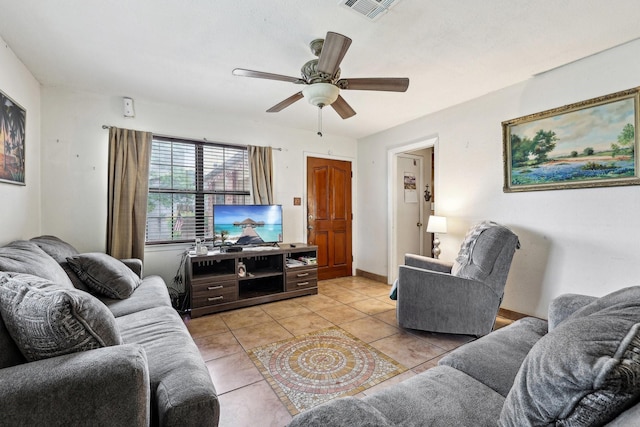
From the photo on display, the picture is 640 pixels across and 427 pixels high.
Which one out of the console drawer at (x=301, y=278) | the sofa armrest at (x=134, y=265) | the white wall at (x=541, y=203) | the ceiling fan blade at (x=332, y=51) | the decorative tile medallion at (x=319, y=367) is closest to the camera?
the ceiling fan blade at (x=332, y=51)

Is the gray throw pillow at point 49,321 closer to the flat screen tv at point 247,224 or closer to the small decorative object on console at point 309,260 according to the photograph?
the flat screen tv at point 247,224

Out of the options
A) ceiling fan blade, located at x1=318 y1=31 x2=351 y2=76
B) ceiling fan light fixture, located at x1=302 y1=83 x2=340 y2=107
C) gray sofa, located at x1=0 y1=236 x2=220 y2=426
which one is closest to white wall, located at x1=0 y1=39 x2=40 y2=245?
gray sofa, located at x1=0 y1=236 x2=220 y2=426

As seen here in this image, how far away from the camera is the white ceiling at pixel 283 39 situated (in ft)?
5.90

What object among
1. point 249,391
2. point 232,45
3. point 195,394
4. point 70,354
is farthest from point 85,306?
point 232,45

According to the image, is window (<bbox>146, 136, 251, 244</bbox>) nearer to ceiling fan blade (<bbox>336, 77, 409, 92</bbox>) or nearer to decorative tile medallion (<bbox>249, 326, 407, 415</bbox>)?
decorative tile medallion (<bbox>249, 326, 407, 415</bbox>)

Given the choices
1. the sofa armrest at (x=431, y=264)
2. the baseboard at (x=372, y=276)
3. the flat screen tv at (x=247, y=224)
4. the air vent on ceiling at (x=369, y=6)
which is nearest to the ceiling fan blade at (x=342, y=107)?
the air vent on ceiling at (x=369, y=6)

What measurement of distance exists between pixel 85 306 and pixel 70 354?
0.51 feet

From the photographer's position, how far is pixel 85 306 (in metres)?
1.01

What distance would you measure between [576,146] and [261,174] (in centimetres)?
344

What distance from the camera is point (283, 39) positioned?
2.10 meters

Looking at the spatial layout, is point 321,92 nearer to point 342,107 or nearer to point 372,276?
point 342,107

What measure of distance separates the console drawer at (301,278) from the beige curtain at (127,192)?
5.73ft

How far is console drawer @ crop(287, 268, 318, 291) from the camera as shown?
3.68 metres

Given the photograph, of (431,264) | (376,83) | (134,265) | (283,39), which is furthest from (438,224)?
(134,265)
